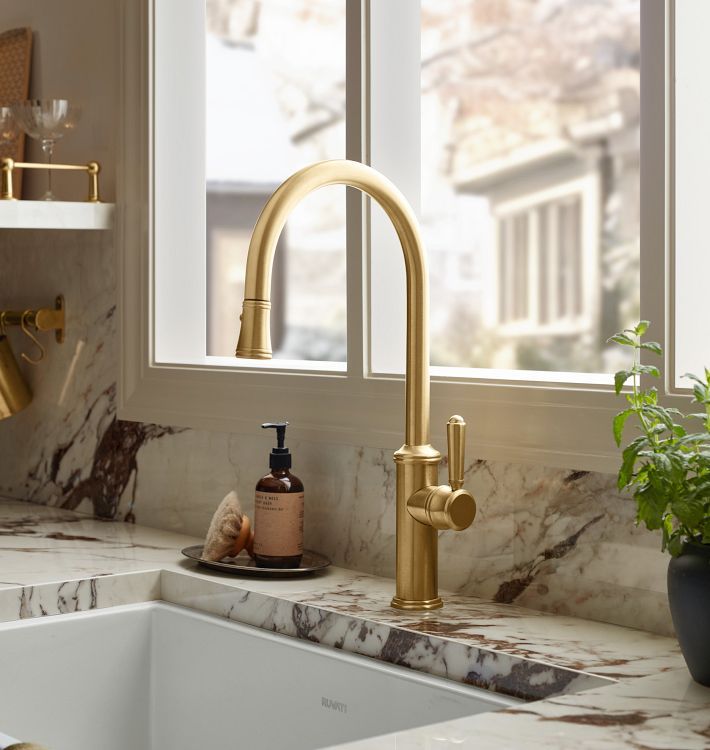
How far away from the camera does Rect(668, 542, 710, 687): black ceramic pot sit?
0.97 m

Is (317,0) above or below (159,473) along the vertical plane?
above

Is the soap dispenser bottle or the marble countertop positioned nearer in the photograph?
the marble countertop

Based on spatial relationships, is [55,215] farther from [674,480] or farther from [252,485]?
[674,480]

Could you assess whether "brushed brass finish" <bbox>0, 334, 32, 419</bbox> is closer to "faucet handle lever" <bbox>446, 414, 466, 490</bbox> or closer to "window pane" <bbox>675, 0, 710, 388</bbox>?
"faucet handle lever" <bbox>446, 414, 466, 490</bbox>

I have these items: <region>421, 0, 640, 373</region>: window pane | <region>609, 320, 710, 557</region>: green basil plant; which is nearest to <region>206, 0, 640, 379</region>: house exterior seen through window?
<region>421, 0, 640, 373</region>: window pane

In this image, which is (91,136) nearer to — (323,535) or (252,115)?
(323,535)

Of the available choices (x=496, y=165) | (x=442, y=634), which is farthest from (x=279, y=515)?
(x=496, y=165)

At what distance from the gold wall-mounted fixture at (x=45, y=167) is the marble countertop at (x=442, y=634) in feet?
1.67

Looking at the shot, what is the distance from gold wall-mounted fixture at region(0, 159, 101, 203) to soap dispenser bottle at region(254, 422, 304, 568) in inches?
24.8

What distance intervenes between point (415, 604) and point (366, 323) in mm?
383

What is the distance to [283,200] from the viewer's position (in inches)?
46.2

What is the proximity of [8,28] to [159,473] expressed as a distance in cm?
89

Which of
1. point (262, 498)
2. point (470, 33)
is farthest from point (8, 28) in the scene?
point (470, 33)

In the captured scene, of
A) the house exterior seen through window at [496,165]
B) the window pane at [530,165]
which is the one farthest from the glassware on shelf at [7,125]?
the window pane at [530,165]
